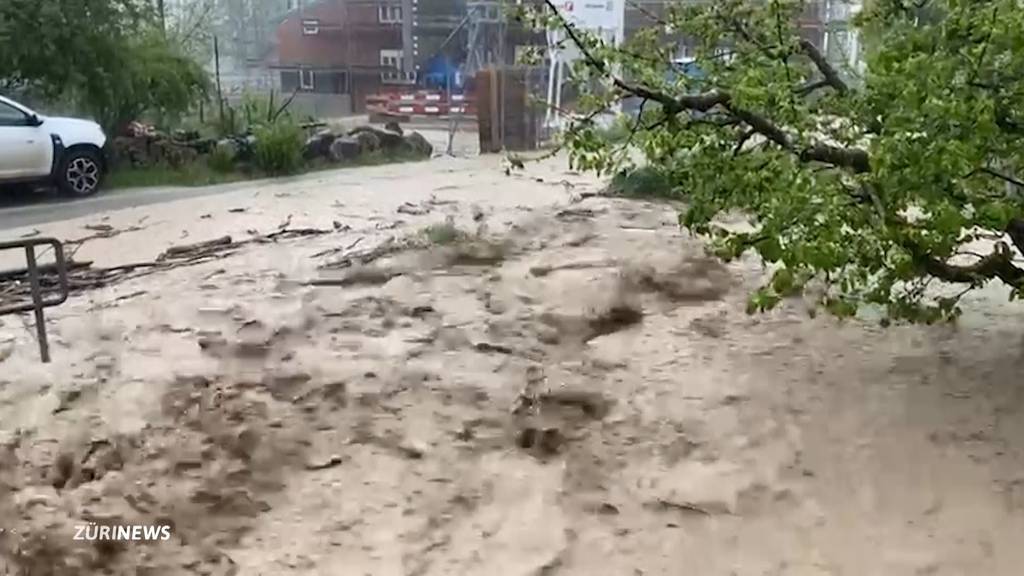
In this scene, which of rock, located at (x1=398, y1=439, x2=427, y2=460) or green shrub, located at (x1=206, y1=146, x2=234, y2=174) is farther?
green shrub, located at (x1=206, y1=146, x2=234, y2=174)

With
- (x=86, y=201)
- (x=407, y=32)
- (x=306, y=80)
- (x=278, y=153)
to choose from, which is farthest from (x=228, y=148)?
(x=407, y=32)

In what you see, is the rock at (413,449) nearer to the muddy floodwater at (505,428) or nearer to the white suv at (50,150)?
the muddy floodwater at (505,428)

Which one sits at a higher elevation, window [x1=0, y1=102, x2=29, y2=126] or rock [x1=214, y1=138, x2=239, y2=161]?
window [x1=0, y1=102, x2=29, y2=126]

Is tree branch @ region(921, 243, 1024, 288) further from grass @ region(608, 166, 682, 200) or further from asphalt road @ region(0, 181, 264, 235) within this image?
asphalt road @ region(0, 181, 264, 235)

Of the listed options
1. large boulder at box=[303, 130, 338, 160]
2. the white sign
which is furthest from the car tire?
the white sign

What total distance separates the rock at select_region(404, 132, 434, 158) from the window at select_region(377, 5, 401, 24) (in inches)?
57.0

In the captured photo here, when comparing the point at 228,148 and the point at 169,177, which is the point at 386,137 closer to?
the point at 228,148

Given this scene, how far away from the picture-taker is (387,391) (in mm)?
2406

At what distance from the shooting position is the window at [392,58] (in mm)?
4064

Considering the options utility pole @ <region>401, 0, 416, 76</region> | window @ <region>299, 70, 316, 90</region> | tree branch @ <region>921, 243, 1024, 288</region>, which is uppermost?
utility pole @ <region>401, 0, 416, 76</region>

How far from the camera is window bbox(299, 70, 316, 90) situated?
4105 mm

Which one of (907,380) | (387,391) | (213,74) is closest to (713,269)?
(907,380)

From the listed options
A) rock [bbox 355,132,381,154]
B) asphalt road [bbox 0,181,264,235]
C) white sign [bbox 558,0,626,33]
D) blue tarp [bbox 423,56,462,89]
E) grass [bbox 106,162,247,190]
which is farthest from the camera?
rock [bbox 355,132,381,154]

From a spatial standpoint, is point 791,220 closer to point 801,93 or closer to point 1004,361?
point 801,93
